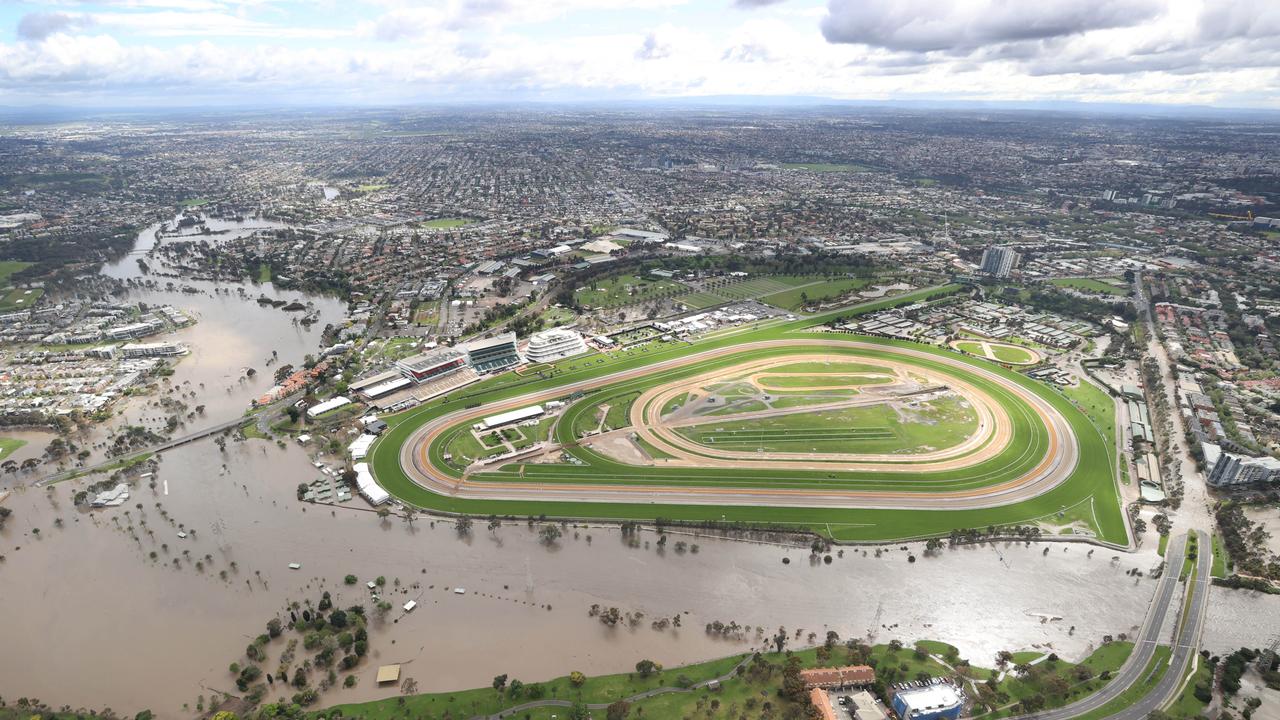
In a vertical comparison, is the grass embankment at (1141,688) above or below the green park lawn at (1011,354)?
below

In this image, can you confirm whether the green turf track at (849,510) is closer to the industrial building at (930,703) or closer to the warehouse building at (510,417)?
the warehouse building at (510,417)

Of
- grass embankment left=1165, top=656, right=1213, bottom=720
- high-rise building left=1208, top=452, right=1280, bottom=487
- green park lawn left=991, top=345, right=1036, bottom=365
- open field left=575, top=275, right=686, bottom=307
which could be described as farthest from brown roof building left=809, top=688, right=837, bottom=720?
open field left=575, top=275, right=686, bottom=307

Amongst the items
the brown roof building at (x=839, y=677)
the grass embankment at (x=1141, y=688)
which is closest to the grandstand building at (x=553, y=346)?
the brown roof building at (x=839, y=677)

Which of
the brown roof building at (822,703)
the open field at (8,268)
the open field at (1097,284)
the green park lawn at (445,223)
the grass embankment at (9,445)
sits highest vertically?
the green park lawn at (445,223)

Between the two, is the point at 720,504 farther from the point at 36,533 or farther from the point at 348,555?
the point at 36,533

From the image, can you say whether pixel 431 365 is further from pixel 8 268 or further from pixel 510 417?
pixel 8 268

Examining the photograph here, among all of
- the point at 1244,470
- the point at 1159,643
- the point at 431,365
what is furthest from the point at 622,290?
the point at 1159,643

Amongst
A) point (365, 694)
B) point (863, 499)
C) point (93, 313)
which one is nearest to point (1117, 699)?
point (863, 499)
